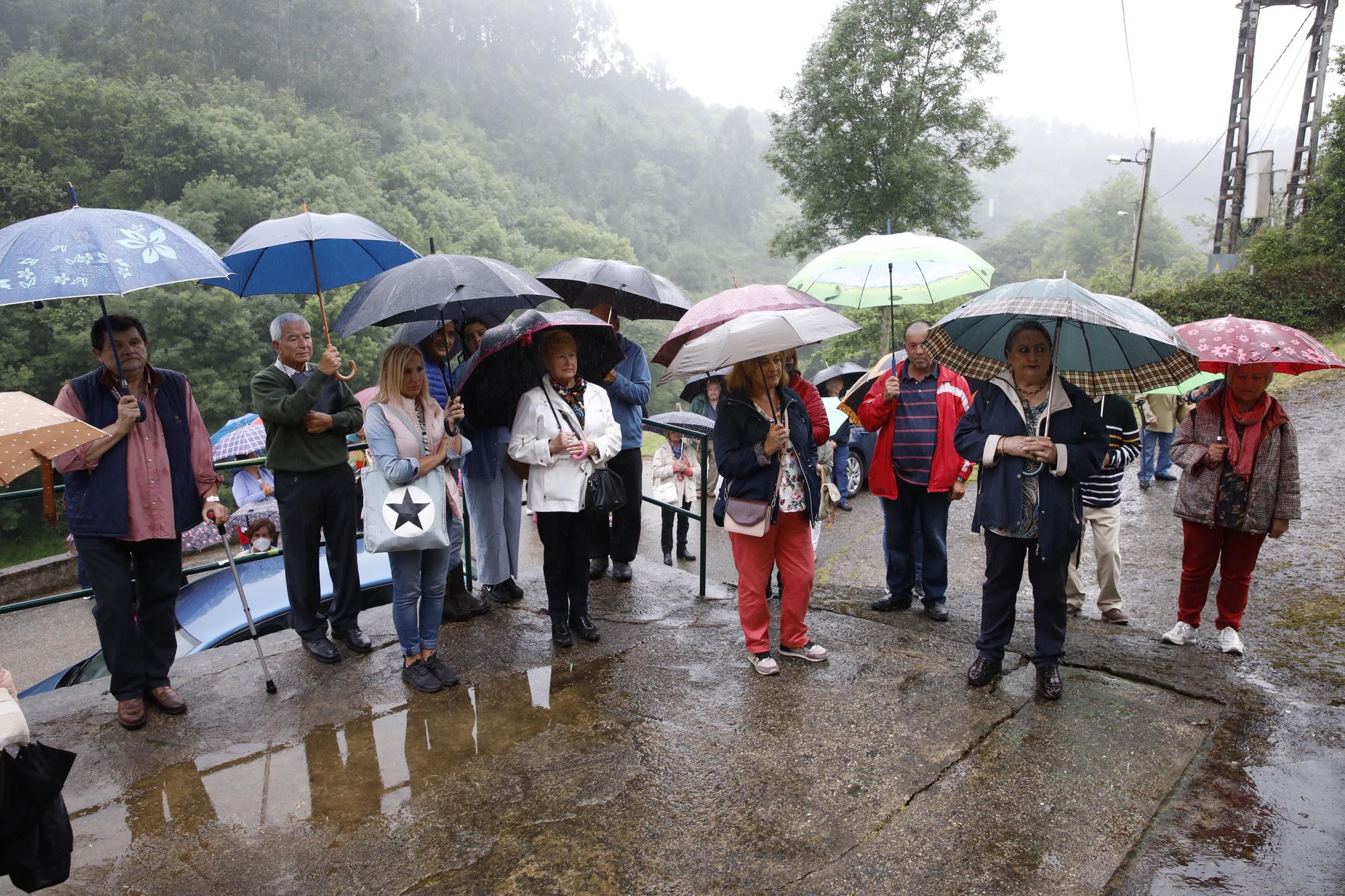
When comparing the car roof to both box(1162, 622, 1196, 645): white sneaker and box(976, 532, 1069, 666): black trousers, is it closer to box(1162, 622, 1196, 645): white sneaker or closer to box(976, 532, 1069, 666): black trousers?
box(976, 532, 1069, 666): black trousers

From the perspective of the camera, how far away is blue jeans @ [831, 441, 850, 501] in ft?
33.1

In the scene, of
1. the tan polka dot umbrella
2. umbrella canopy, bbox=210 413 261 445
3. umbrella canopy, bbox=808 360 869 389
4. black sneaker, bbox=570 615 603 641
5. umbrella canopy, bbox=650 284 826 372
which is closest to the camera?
the tan polka dot umbrella

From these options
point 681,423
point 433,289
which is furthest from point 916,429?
point 433,289

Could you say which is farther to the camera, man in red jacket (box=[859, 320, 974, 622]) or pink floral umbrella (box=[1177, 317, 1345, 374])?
man in red jacket (box=[859, 320, 974, 622])

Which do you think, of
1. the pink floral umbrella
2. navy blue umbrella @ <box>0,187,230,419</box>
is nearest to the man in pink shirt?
navy blue umbrella @ <box>0,187,230,419</box>

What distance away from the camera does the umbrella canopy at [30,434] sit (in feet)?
6.75

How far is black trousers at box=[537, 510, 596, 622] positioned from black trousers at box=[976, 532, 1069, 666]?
6.12 feet

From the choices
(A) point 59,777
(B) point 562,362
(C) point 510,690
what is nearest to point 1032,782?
(C) point 510,690

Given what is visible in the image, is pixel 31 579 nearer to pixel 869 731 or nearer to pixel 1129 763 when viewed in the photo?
pixel 869 731

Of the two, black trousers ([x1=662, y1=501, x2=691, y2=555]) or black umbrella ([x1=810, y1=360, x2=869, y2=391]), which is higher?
black umbrella ([x1=810, y1=360, x2=869, y2=391])

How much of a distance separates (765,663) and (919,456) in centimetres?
148

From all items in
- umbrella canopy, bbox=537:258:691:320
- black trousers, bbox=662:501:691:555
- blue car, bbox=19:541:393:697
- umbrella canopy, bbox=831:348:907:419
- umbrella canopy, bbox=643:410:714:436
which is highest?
umbrella canopy, bbox=537:258:691:320

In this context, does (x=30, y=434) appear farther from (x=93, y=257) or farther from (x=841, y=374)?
(x=841, y=374)

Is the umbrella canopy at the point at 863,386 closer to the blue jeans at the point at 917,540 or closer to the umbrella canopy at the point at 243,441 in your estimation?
the blue jeans at the point at 917,540
